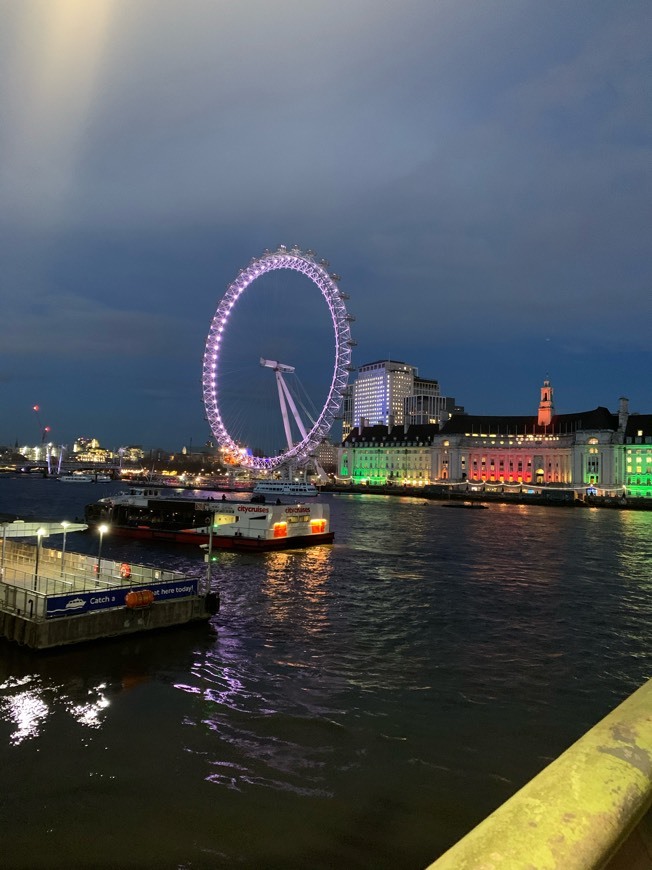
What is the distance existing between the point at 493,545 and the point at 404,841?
158 feet

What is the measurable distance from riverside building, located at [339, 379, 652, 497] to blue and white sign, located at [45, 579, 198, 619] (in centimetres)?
14179

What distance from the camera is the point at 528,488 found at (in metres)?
165

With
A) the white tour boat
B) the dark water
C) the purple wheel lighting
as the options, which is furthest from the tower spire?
the dark water

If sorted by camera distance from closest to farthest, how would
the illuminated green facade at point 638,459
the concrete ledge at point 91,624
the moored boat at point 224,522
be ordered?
1. the concrete ledge at point 91,624
2. the moored boat at point 224,522
3. the illuminated green facade at point 638,459

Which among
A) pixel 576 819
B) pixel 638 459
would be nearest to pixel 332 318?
pixel 576 819

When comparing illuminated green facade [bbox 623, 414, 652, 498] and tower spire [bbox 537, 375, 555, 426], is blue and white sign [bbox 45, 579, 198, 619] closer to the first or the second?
illuminated green facade [bbox 623, 414, 652, 498]

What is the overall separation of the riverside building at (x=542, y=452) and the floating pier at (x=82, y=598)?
141669mm

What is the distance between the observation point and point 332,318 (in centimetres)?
8238

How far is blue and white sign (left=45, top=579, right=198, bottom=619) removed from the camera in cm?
2091

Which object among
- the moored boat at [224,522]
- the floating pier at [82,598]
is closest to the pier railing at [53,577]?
the floating pier at [82,598]

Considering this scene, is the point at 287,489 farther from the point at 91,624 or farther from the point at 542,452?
the point at 91,624

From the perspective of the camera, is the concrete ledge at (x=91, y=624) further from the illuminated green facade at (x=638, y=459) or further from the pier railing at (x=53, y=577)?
the illuminated green facade at (x=638, y=459)

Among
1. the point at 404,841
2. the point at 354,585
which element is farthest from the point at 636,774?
the point at 354,585

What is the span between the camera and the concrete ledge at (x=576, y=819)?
3025mm
